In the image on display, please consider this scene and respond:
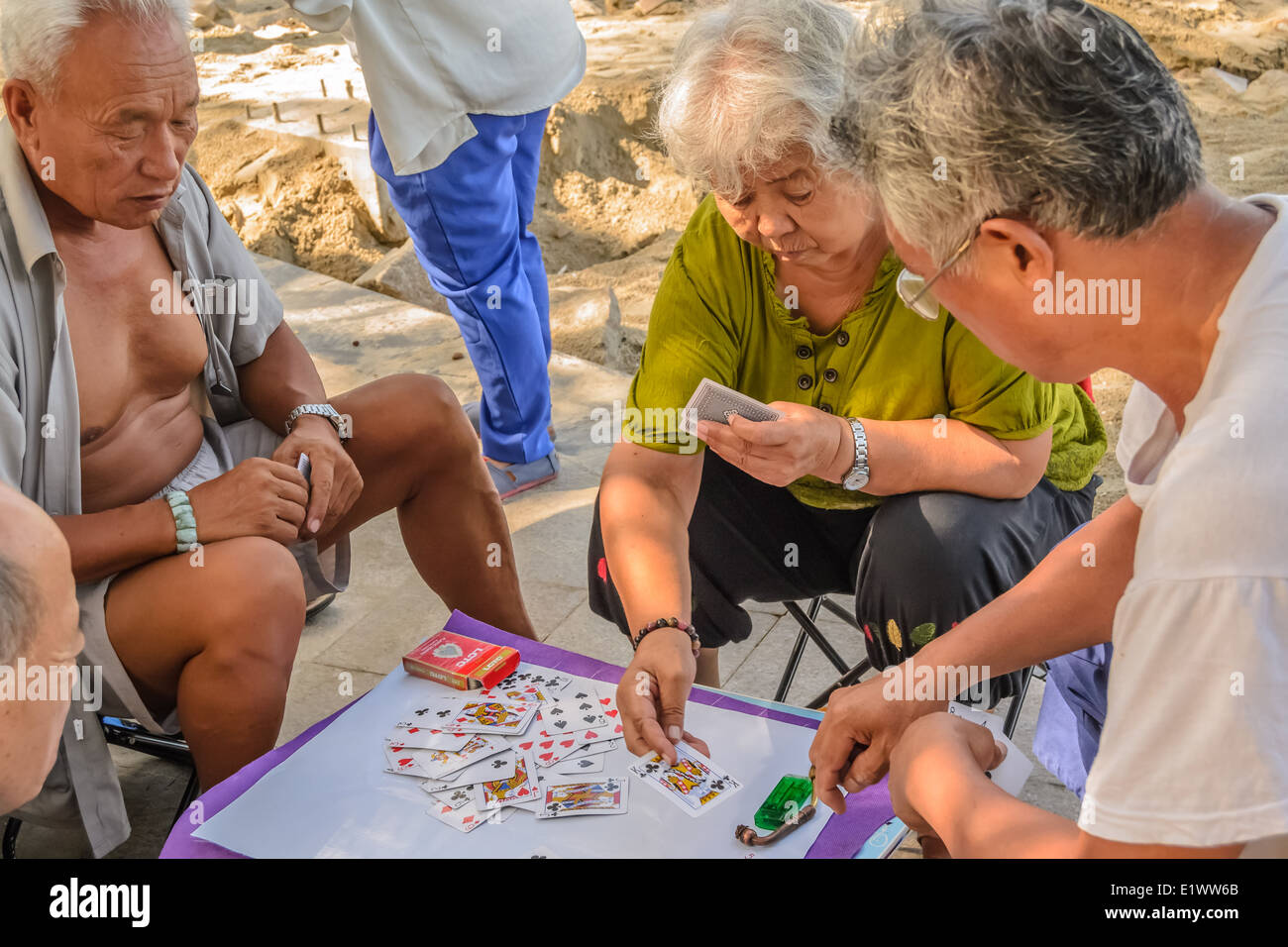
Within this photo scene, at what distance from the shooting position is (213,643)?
2031 millimetres

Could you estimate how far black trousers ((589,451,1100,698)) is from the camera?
6.91ft

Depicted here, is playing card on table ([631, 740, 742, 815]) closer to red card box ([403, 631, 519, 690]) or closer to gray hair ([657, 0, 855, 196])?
red card box ([403, 631, 519, 690])

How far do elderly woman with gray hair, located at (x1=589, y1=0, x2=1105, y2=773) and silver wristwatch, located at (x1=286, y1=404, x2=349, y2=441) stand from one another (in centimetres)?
58

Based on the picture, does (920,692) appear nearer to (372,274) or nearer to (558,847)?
(558,847)

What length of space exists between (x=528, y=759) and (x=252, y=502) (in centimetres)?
71

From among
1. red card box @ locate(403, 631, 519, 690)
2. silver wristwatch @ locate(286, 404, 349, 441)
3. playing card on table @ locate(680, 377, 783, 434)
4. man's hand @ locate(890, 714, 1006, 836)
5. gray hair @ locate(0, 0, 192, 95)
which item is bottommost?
red card box @ locate(403, 631, 519, 690)

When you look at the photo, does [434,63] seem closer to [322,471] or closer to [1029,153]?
[322,471]

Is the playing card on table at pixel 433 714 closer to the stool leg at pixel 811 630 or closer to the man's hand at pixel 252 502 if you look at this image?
the man's hand at pixel 252 502

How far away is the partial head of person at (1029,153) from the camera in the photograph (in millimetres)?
1235

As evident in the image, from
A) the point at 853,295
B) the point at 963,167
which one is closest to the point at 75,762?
the point at 853,295

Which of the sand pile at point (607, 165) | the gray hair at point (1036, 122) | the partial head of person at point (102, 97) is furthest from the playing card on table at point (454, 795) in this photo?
the sand pile at point (607, 165)

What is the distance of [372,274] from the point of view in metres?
5.55

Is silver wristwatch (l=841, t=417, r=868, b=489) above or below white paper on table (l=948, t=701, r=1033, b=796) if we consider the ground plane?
above

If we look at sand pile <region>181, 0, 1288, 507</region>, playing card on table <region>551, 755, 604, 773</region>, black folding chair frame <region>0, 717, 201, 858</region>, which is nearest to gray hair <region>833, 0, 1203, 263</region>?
playing card on table <region>551, 755, 604, 773</region>
